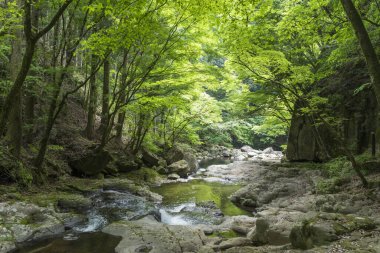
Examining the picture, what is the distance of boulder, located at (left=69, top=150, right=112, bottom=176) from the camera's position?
1306 cm

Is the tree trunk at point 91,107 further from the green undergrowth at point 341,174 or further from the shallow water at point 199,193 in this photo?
the green undergrowth at point 341,174

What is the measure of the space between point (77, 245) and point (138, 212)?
2.80 m

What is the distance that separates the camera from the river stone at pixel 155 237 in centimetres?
638

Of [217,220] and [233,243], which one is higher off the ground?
[233,243]

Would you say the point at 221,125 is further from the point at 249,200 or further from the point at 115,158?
the point at 249,200

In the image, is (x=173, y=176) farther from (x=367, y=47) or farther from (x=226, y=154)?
(x=226, y=154)

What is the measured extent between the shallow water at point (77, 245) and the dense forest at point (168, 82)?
0.94 ft

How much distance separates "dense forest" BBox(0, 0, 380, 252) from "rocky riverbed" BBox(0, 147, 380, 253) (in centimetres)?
10

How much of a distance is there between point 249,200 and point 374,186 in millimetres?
4470

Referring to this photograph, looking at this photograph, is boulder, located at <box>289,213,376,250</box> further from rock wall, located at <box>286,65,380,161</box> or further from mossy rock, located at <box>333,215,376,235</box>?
rock wall, located at <box>286,65,380,161</box>

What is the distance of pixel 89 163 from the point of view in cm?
1321

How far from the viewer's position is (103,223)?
836cm

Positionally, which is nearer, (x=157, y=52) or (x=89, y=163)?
(x=157, y=52)

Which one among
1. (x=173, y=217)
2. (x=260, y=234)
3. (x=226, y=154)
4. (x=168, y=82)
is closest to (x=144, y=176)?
(x=168, y=82)
